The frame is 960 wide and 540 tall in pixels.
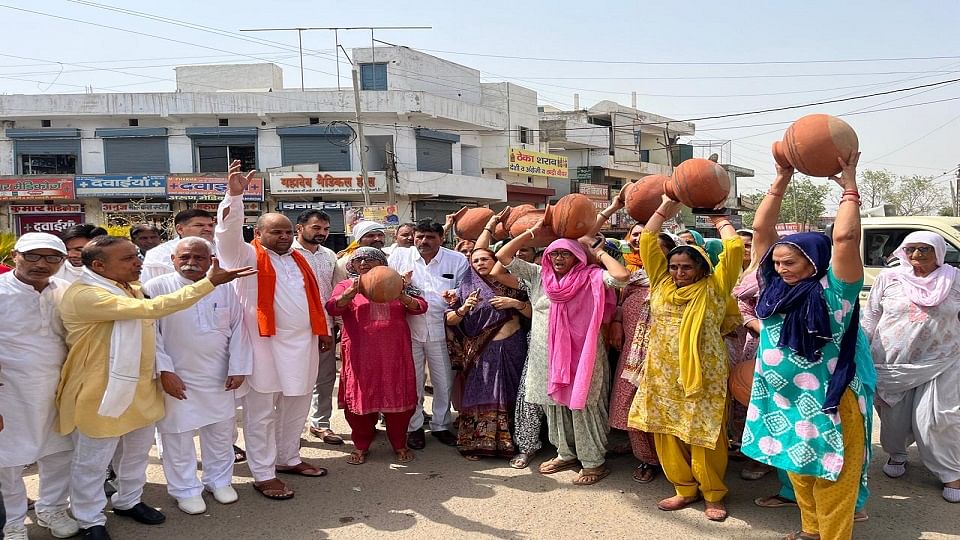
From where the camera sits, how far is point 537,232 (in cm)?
464

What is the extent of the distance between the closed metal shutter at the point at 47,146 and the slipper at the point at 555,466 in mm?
26708

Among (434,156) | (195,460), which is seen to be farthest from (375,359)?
(434,156)

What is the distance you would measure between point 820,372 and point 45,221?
28229 millimetres

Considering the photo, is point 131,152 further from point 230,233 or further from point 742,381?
point 742,381

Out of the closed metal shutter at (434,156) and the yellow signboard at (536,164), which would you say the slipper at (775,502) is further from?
the yellow signboard at (536,164)

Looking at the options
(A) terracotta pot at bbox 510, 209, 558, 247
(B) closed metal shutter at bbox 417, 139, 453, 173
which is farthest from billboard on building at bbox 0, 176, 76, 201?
(A) terracotta pot at bbox 510, 209, 558, 247

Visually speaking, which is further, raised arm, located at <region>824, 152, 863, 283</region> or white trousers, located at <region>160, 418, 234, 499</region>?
white trousers, located at <region>160, 418, 234, 499</region>

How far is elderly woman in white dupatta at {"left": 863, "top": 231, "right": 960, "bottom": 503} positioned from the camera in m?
4.11

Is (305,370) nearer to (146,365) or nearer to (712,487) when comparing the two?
(146,365)

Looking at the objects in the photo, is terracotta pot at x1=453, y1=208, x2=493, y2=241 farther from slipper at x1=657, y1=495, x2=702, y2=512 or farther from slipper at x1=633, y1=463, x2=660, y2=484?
slipper at x1=657, y1=495, x2=702, y2=512

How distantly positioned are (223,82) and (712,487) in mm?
28786

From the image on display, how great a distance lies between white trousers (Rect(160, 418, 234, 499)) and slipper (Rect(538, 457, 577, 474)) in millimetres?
2095

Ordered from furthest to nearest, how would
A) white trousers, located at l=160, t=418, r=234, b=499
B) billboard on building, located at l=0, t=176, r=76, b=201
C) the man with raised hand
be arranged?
billboard on building, located at l=0, t=176, r=76, b=201
white trousers, located at l=160, t=418, r=234, b=499
the man with raised hand

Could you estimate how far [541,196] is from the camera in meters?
32.0
